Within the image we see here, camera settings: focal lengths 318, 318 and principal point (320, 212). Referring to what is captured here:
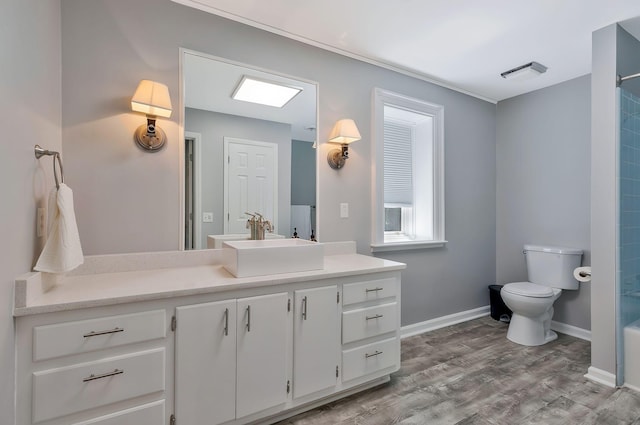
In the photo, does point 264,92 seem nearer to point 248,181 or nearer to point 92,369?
point 248,181

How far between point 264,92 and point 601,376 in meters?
2.97

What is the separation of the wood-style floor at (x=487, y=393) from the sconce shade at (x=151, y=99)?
183cm

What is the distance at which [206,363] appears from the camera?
58.1 inches

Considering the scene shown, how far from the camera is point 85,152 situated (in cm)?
167

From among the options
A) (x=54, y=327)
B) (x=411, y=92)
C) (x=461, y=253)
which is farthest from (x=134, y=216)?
(x=461, y=253)

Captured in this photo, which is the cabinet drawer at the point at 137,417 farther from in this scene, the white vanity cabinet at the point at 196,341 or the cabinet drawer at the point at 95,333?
the cabinet drawer at the point at 95,333

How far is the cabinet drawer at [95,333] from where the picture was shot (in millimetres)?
1193

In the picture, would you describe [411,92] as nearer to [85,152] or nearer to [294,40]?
[294,40]

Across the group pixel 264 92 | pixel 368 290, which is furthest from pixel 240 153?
pixel 368 290

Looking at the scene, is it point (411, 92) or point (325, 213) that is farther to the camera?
point (411, 92)

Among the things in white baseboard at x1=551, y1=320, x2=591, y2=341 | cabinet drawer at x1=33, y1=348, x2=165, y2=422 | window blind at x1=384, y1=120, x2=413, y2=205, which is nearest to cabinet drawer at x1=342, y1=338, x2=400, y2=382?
cabinet drawer at x1=33, y1=348, x2=165, y2=422

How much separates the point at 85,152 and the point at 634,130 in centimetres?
350

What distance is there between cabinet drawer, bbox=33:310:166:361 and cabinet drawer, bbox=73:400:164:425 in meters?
0.29

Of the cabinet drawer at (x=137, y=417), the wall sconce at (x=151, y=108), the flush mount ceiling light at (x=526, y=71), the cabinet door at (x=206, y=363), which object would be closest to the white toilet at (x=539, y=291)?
the flush mount ceiling light at (x=526, y=71)
